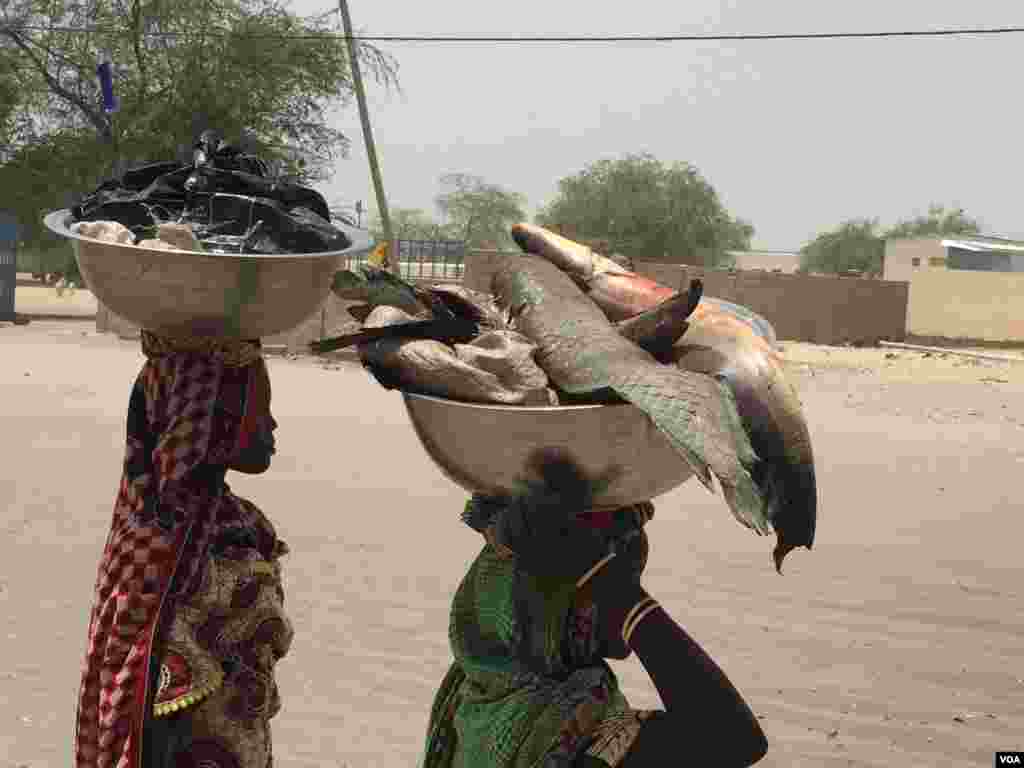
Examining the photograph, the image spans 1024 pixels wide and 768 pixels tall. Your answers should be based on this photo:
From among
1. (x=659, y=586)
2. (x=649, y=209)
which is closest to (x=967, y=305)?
(x=649, y=209)

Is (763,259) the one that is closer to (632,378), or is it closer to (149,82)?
(149,82)

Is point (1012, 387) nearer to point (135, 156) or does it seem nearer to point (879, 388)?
point (879, 388)

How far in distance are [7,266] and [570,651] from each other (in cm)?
2140

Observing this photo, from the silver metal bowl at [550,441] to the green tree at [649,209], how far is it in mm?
44044

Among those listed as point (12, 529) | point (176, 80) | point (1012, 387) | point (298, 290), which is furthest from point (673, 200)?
point (298, 290)

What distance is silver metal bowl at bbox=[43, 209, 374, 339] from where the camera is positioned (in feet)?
8.15

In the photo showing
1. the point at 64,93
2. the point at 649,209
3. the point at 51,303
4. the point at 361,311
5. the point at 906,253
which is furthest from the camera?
the point at 906,253

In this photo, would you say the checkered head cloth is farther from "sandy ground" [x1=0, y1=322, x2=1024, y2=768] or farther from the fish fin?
"sandy ground" [x1=0, y1=322, x2=1024, y2=768]

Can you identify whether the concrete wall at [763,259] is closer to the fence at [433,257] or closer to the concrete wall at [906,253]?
the concrete wall at [906,253]

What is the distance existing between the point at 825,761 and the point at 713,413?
10.4ft

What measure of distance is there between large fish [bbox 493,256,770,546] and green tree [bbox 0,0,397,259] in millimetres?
23330

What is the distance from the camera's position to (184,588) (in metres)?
2.66

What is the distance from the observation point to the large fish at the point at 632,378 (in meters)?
1.56

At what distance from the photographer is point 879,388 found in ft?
52.5
